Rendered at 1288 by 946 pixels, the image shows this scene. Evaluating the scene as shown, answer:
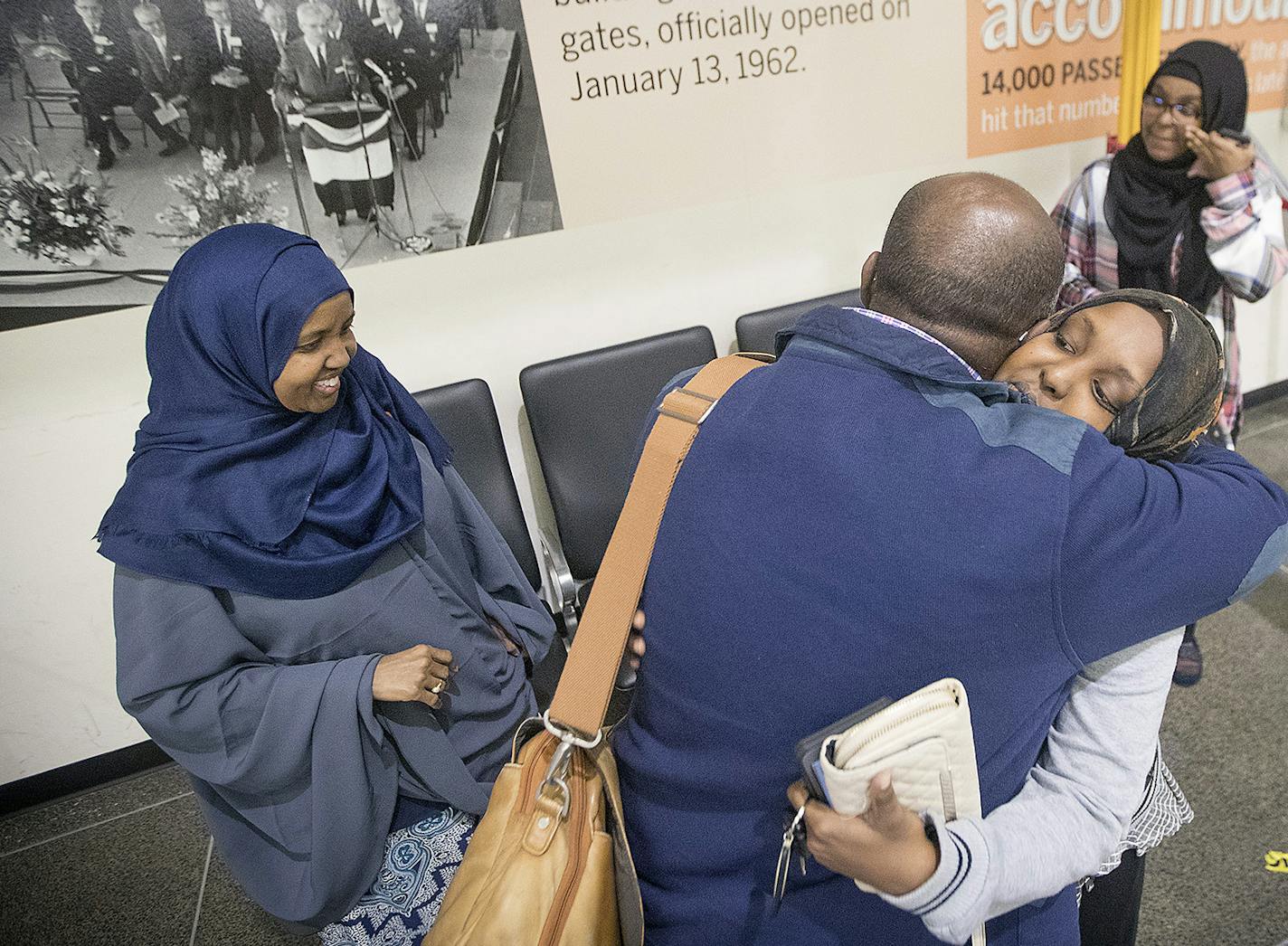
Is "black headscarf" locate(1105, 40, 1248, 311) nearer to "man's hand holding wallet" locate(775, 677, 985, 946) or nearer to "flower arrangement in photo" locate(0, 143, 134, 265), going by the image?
"man's hand holding wallet" locate(775, 677, 985, 946)

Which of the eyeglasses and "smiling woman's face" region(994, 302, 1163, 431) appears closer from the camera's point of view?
"smiling woman's face" region(994, 302, 1163, 431)

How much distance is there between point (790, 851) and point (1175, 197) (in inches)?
92.9

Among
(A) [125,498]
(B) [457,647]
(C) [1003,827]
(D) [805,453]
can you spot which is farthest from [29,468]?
(C) [1003,827]

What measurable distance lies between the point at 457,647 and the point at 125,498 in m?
0.54

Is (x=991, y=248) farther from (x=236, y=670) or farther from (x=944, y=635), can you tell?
(x=236, y=670)

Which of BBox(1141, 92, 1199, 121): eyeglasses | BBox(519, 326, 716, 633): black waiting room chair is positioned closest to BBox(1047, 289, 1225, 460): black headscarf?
BBox(519, 326, 716, 633): black waiting room chair

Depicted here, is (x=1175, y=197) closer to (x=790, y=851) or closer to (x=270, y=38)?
(x=790, y=851)

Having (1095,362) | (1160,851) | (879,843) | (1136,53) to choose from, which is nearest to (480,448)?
(1095,362)

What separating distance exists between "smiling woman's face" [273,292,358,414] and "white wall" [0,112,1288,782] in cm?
110

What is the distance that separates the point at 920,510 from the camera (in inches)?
24.3

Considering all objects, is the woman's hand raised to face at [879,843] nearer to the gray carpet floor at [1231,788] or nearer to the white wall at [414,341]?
the gray carpet floor at [1231,788]

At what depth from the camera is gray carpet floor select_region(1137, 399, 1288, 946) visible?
1.64m

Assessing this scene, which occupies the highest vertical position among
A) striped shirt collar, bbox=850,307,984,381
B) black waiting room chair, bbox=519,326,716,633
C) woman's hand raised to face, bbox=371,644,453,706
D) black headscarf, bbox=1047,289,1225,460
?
striped shirt collar, bbox=850,307,984,381

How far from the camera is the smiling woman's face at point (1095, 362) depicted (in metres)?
0.85
